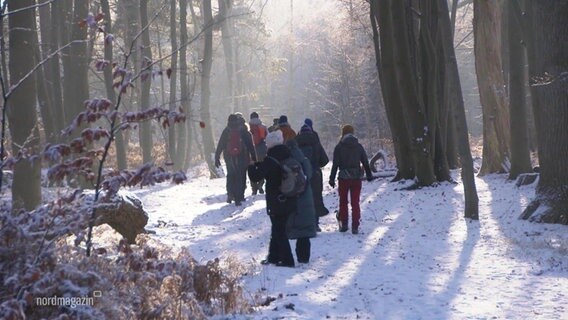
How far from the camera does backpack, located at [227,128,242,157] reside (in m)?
15.4

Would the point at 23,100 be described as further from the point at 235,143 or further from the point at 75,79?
the point at 75,79

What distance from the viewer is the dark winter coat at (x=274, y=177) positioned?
8.24 metres

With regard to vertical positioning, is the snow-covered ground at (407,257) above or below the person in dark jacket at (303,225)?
below

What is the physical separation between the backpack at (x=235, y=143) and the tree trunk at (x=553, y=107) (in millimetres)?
6596

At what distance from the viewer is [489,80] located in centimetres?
2050

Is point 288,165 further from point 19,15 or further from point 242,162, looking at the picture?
point 242,162

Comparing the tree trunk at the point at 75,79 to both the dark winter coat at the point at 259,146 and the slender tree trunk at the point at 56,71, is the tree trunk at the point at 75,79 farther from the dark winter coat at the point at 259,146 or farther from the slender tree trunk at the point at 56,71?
the dark winter coat at the point at 259,146

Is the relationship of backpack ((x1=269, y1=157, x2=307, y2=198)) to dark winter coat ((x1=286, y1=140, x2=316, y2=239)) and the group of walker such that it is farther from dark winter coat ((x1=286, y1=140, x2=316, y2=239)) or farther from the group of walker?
dark winter coat ((x1=286, y1=140, x2=316, y2=239))

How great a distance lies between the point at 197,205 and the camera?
17.1 meters

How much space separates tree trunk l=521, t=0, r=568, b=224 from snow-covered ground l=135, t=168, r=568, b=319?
17.9 inches

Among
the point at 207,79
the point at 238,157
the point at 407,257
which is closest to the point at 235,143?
the point at 238,157

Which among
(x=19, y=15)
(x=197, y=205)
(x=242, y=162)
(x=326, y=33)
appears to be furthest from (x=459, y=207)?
(x=326, y=33)

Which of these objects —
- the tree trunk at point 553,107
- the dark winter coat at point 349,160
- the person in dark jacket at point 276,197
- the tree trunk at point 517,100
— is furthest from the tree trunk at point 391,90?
the person in dark jacket at point 276,197

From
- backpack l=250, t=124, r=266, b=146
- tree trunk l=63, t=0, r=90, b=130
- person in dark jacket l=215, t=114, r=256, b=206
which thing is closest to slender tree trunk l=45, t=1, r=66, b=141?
tree trunk l=63, t=0, r=90, b=130
